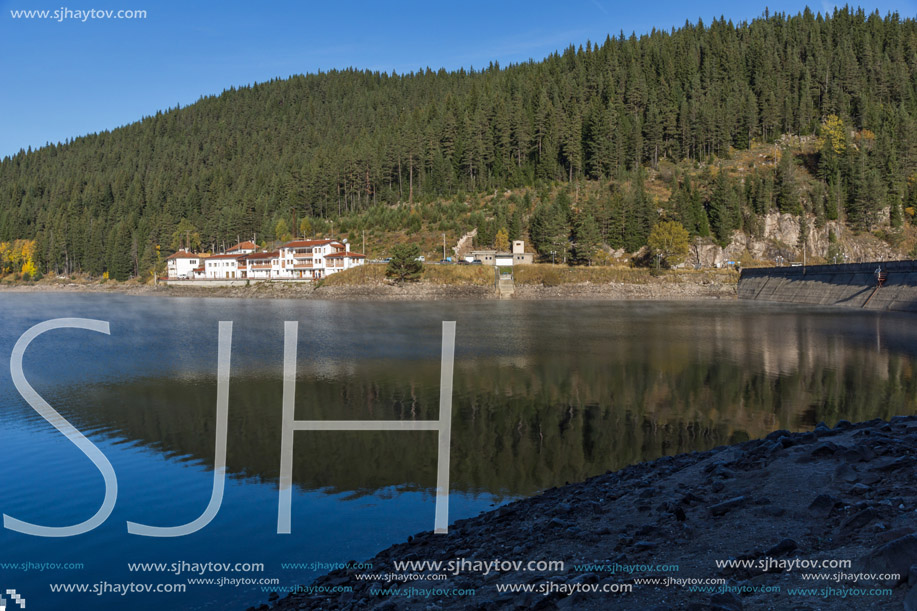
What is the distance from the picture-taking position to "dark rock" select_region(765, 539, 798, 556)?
24.3ft

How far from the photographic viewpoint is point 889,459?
10.2 metres

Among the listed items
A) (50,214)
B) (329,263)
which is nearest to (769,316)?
(329,263)

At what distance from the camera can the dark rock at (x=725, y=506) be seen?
31.0ft

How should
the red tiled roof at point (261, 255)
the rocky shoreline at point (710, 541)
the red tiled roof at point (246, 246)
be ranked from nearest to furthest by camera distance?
the rocky shoreline at point (710, 541) → the red tiled roof at point (261, 255) → the red tiled roof at point (246, 246)

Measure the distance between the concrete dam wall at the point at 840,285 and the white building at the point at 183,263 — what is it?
122702mm

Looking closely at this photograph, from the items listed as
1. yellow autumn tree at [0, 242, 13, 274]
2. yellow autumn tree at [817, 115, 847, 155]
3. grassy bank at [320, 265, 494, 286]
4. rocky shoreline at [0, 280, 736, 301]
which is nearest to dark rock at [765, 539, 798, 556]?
rocky shoreline at [0, 280, 736, 301]

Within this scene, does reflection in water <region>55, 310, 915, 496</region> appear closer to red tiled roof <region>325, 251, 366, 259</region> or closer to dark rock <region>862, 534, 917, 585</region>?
dark rock <region>862, 534, 917, 585</region>

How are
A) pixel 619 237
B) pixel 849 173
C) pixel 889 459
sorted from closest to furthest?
1. pixel 889 459
2. pixel 619 237
3. pixel 849 173

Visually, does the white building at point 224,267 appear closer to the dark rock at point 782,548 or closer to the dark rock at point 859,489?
the dark rock at point 859,489

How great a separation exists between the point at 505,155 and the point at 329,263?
56.1 m

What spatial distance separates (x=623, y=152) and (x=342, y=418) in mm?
134024

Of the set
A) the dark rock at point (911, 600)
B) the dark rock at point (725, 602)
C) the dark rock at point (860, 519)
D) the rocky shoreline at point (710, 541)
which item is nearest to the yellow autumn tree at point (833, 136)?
the rocky shoreline at point (710, 541)

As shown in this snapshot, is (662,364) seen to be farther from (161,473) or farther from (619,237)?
(619,237)

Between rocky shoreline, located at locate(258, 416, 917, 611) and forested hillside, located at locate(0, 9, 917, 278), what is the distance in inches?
3987
